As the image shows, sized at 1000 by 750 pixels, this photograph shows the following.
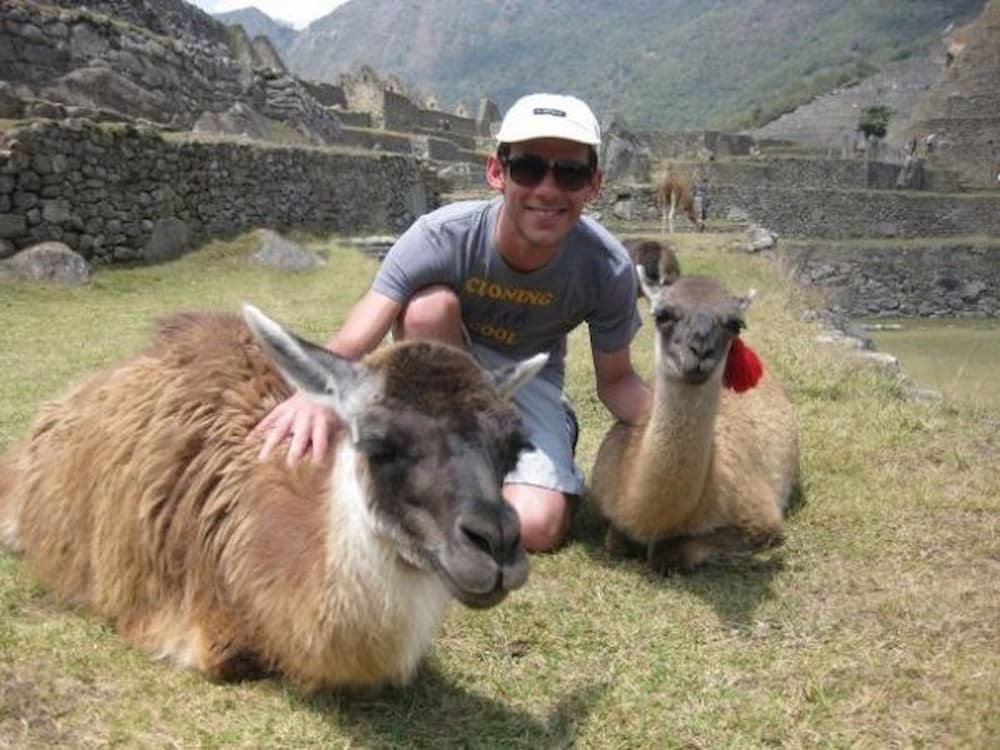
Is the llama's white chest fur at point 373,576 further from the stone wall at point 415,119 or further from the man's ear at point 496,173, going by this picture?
the stone wall at point 415,119

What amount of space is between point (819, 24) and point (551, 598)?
158 metres

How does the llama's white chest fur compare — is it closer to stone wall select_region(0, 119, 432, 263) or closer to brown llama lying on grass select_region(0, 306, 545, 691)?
brown llama lying on grass select_region(0, 306, 545, 691)

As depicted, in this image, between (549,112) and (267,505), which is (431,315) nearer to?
(549,112)

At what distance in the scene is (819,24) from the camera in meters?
146

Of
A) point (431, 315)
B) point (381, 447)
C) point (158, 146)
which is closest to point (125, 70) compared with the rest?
point (158, 146)

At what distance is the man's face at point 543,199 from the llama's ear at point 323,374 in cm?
143

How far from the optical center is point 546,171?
3.64 metres

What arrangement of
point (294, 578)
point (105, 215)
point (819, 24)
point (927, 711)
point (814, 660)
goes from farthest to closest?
point (819, 24) → point (105, 215) → point (814, 660) → point (927, 711) → point (294, 578)

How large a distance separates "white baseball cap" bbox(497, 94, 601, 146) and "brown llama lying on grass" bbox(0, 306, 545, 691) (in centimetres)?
116

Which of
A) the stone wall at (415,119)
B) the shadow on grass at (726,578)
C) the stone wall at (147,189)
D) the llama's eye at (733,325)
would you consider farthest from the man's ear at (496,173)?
the stone wall at (415,119)

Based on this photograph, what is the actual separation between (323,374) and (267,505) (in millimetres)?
558

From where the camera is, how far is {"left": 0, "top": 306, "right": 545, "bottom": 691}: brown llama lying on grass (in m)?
2.31

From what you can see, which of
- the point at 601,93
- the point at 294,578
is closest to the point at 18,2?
the point at 294,578

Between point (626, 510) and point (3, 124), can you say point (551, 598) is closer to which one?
A: point (626, 510)
